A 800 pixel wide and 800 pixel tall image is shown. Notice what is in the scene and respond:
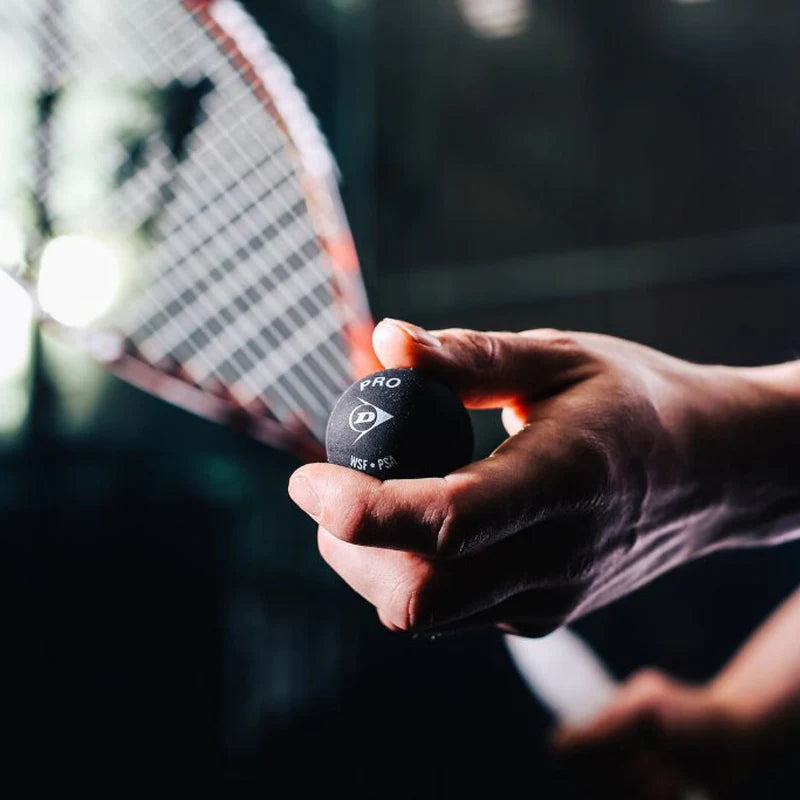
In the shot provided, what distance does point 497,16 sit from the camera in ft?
9.00

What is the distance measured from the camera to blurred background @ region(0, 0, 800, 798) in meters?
1.74

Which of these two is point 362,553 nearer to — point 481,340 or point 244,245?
point 481,340

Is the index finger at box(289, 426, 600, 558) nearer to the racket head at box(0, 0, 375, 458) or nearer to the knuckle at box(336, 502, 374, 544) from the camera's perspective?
the knuckle at box(336, 502, 374, 544)

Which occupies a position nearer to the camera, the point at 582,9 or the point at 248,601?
the point at 248,601

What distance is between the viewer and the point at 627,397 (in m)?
0.58

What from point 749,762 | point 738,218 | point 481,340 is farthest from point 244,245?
point 738,218

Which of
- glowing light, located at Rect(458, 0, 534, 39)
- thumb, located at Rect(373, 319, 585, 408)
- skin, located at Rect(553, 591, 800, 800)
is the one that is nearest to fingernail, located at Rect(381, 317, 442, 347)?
thumb, located at Rect(373, 319, 585, 408)

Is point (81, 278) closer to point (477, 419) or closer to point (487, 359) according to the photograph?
point (477, 419)

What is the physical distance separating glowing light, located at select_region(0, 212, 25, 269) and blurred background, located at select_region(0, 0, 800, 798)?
59 cm

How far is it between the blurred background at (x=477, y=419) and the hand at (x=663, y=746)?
41.7 inches

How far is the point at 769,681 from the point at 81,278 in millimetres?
1454

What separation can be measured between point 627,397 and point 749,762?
2.64 feet

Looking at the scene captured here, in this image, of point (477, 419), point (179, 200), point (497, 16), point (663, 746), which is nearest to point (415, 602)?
point (663, 746)

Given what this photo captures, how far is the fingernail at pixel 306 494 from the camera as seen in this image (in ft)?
1.60
